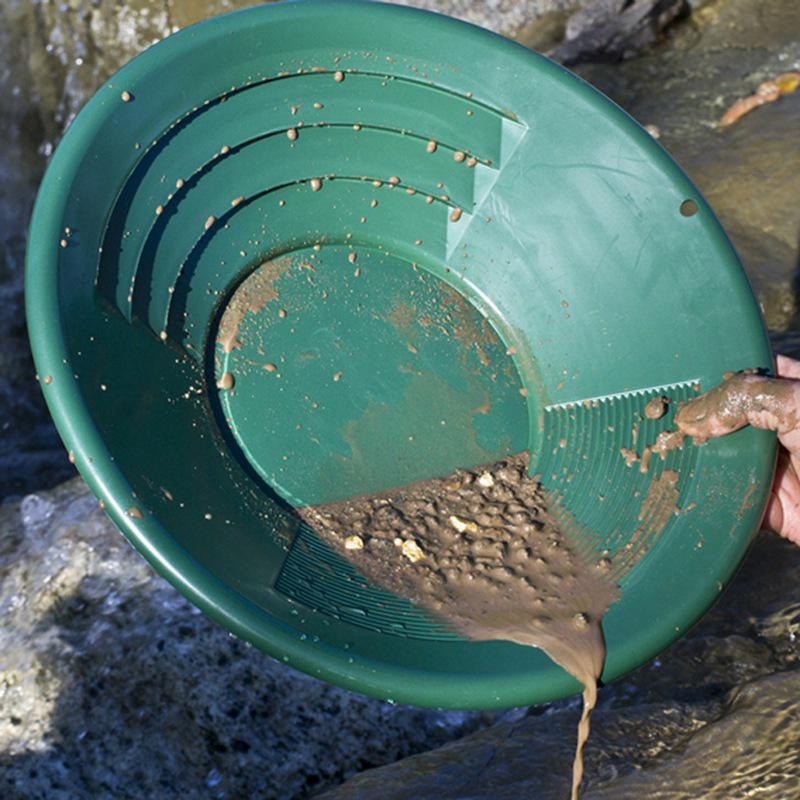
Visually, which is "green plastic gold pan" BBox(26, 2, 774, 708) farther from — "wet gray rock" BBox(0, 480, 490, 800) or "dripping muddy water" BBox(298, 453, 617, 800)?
"wet gray rock" BBox(0, 480, 490, 800)

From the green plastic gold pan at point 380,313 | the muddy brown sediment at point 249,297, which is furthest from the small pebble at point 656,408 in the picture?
the muddy brown sediment at point 249,297

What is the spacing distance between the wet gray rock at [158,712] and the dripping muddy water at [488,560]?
68cm

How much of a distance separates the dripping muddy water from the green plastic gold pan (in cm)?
4

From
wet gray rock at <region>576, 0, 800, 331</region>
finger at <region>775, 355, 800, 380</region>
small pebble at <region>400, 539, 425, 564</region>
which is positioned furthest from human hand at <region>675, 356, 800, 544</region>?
wet gray rock at <region>576, 0, 800, 331</region>

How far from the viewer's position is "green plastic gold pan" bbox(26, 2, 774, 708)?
1.94 metres

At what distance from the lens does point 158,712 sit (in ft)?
8.48

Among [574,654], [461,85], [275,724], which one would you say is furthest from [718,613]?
[461,85]

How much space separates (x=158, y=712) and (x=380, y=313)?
3.61ft

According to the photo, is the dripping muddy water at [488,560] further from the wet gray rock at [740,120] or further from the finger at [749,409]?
the wet gray rock at [740,120]

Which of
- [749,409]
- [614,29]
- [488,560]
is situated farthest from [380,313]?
[614,29]

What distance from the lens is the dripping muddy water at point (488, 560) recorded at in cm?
194

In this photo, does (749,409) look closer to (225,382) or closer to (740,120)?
(225,382)

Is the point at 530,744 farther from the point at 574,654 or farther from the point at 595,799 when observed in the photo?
the point at 574,654

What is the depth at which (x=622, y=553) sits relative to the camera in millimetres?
2098
